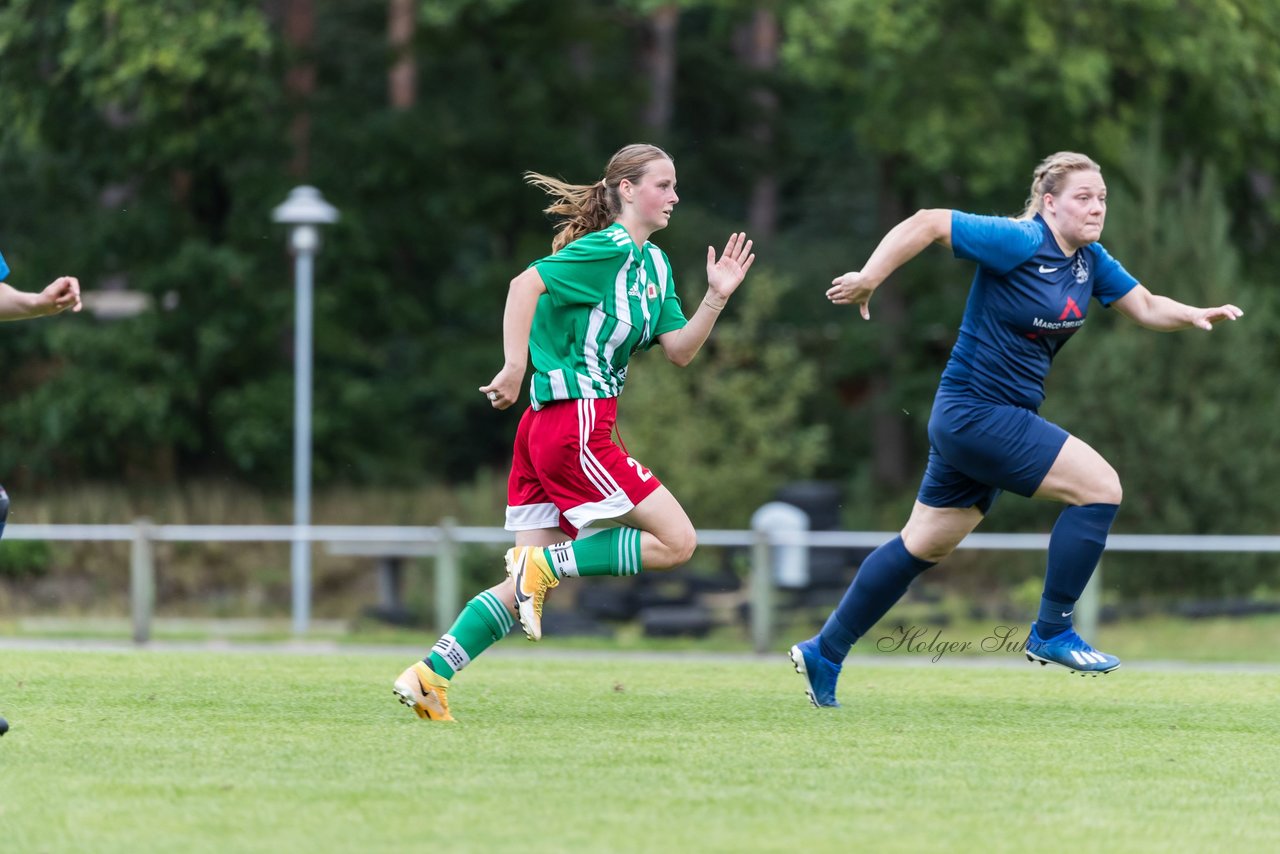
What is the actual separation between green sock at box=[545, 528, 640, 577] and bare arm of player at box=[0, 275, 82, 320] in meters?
1.76

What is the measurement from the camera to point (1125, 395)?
21.5m

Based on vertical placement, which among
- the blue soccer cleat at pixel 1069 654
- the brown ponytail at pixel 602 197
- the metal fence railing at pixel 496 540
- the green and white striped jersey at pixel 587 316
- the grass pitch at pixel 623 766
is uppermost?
the brown ponytail at pixel 602 197

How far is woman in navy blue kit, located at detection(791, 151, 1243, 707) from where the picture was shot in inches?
261

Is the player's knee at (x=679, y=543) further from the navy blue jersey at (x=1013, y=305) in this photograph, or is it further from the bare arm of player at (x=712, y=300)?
the navy blue jersey at (x=1013, y=305)

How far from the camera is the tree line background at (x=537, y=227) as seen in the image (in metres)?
21.7

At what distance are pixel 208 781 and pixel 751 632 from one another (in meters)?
8.91

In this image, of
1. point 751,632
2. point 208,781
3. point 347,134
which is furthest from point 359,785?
point 347,134

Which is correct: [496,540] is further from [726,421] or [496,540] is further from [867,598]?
[726,421]

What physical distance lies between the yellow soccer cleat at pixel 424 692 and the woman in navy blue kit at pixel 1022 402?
1513mm

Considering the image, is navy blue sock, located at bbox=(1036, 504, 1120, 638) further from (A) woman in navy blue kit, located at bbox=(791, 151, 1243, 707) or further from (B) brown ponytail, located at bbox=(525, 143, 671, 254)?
(B) brown ponytail, located at bbox=(525, 143, 671, 254)

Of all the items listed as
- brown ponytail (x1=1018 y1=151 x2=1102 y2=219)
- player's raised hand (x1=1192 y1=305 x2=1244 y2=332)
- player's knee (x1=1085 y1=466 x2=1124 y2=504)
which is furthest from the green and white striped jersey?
A: player's raised hand (x1=1192 y1=305 x2=1244 y2=332)

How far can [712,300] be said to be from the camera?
21.6 feet

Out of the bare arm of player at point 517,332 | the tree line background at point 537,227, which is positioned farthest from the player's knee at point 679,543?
the tree line background at point 537,227

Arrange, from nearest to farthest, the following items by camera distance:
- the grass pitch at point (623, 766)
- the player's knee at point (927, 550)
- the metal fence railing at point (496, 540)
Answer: the grass pitch at point (623, 766) < the player's knee at point (927, 550) < the metal fence railing at point (496, 540)
